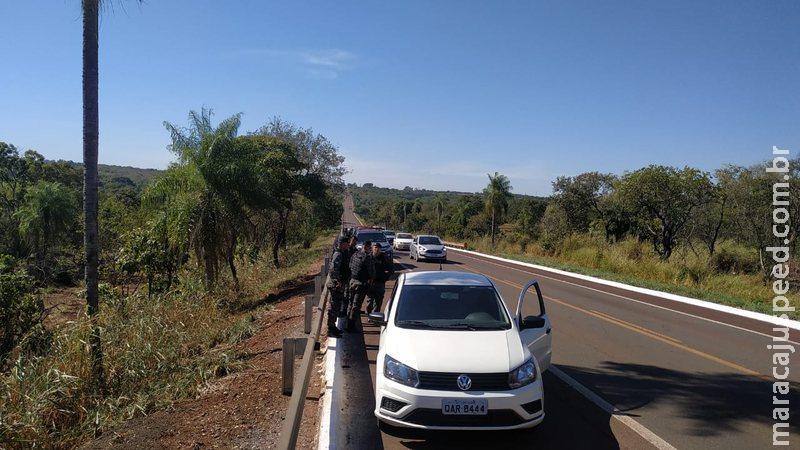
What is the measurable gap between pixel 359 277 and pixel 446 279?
12.1 ft

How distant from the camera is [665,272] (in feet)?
77.7

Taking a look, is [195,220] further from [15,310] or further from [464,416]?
[464,416]

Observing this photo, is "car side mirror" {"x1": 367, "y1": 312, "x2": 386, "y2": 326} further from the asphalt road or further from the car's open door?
the car's open door

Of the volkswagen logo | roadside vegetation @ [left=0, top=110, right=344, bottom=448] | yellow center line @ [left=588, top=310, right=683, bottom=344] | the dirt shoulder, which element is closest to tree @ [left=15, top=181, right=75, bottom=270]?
roadside vegetation @ [left=0, top=110, right=344, bottom=448]

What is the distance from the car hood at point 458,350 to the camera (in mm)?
4977

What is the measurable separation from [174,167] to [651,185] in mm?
24711

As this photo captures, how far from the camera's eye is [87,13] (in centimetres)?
770

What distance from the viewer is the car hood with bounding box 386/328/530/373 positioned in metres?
4.98

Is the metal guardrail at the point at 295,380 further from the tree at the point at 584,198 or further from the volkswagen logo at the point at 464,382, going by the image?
the tree at the point at 584,198

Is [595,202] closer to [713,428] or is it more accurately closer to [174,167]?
[174,167]

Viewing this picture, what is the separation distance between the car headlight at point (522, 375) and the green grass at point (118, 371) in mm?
4487

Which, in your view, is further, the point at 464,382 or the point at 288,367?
the point at 288,367

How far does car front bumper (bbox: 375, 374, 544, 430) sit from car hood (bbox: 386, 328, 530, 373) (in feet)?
0.74

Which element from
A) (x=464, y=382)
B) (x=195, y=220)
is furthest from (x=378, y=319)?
(x=195, y=220)
